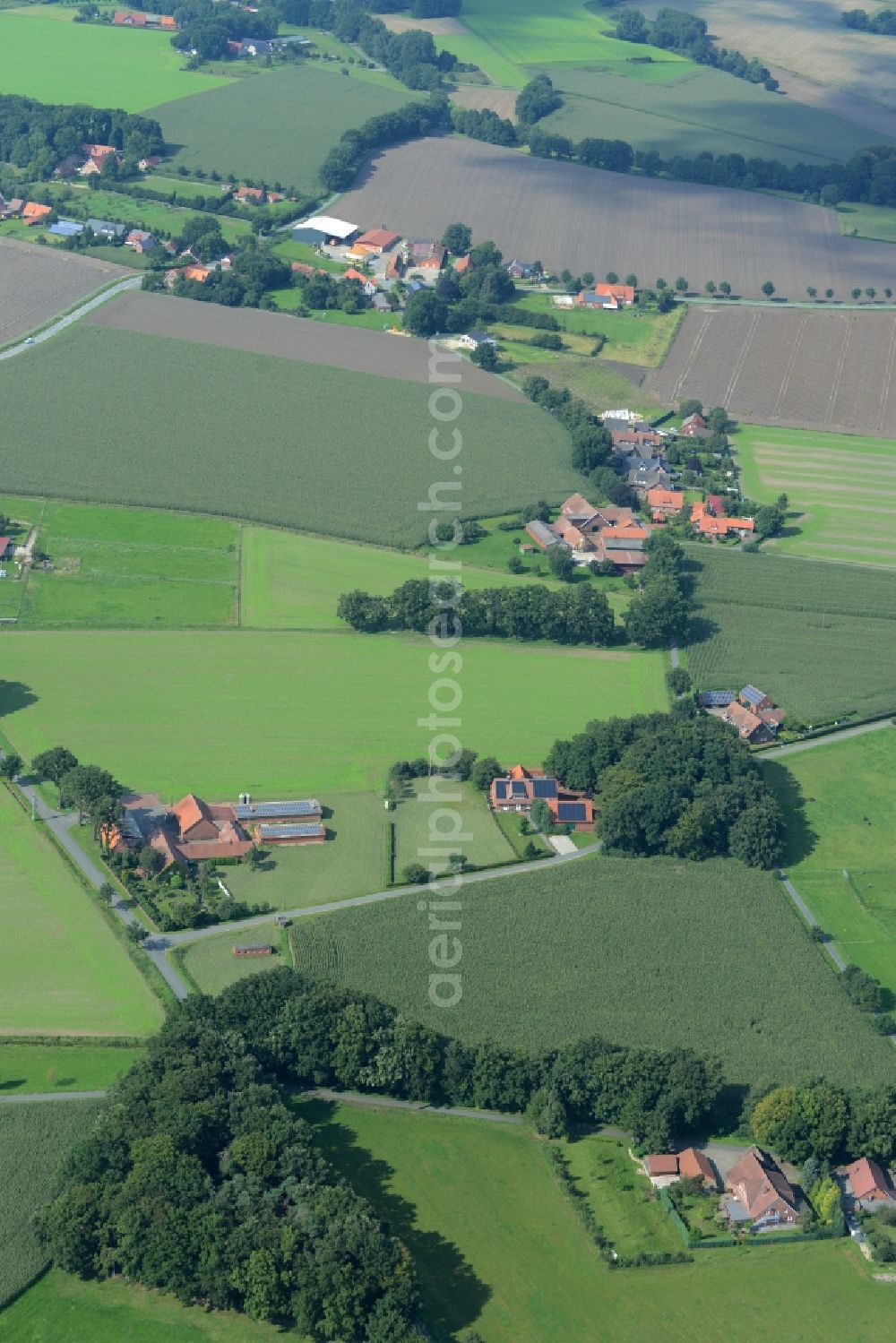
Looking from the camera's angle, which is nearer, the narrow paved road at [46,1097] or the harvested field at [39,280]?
the narrow paved road at [46,1097]

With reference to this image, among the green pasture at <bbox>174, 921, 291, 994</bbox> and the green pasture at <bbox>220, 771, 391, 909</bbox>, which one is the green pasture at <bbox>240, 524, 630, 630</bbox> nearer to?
the green pasture at <bbox>220, 771, 391, 909</bbox>

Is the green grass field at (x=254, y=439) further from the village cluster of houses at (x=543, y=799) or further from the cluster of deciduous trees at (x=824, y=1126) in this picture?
the cluster of deciduous trees at (x=824, y=1126)

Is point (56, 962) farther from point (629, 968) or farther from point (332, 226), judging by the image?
point (332, 226)

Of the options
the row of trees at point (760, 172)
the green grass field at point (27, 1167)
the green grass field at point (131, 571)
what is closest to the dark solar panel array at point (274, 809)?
the green grass field at point (131, 571)

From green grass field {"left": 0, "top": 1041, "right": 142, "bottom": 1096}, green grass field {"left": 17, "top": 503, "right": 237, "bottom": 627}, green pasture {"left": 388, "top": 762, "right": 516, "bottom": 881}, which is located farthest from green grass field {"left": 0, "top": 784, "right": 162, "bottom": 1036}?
green grass field {"left": 17, "top": 503, "right": 237, "bottom": 627}

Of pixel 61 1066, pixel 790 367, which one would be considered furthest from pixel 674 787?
pixel 790 367
